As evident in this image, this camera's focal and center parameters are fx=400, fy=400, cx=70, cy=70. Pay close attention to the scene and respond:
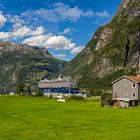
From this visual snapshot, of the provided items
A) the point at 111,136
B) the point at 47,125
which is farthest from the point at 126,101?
the point at 111,136

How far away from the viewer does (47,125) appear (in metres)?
42.1

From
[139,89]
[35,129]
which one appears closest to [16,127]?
[35,129]

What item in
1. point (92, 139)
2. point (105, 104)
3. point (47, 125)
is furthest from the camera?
point (105, 104)

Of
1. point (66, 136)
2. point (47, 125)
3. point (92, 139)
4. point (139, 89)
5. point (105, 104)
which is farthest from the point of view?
point (139, 89)

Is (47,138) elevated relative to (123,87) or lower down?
lower down

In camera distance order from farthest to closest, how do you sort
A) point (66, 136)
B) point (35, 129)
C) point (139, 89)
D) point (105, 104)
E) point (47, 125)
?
point (139, 89) → point (105, 104) → point (47, 125) → point (35, 129) → point (66, 136)

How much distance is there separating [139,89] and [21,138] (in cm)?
8945

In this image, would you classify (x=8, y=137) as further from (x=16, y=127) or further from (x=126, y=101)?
(x=126, y=101)

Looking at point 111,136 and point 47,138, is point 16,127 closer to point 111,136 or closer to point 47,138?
point 47,138

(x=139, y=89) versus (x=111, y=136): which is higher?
(x=139, y=89)

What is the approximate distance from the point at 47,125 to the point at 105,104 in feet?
186

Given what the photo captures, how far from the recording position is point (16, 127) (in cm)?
3969

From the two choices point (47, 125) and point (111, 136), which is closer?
point (111, 136)

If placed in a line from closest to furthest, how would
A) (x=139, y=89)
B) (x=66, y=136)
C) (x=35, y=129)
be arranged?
(x=66, y=136) → (x=35, y=129) → (x=139, y=89)
